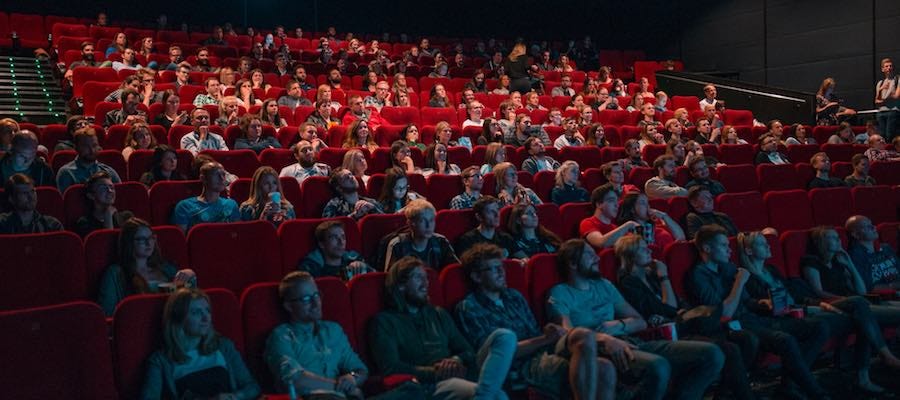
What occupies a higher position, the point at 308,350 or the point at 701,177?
the point at 701,177

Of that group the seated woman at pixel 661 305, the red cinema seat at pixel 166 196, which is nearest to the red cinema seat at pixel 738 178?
the seated woman at pixel 661 305

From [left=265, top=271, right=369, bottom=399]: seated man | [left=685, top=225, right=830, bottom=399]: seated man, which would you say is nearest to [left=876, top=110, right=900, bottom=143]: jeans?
[left=685, top=225, right=830, bottom=399]: seated man

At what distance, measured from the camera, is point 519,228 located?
2375 millimetres

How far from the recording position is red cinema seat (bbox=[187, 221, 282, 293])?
76.8 inches

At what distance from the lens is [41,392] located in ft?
4.40

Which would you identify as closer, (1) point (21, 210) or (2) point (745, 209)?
(1) point (21, 210)

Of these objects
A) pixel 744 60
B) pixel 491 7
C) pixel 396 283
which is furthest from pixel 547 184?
pixel 491 7

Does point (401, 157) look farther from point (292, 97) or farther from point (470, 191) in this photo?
point (292, 97)

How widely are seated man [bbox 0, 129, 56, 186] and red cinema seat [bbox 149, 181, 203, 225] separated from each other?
12.7 inches

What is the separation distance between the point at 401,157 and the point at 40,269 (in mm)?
1505

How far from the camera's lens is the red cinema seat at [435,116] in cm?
421

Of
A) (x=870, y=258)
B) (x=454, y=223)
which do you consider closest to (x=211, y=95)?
(x=454, y=223)

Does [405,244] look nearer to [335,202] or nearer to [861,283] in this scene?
[335,202]

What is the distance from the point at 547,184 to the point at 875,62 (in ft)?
12.3
